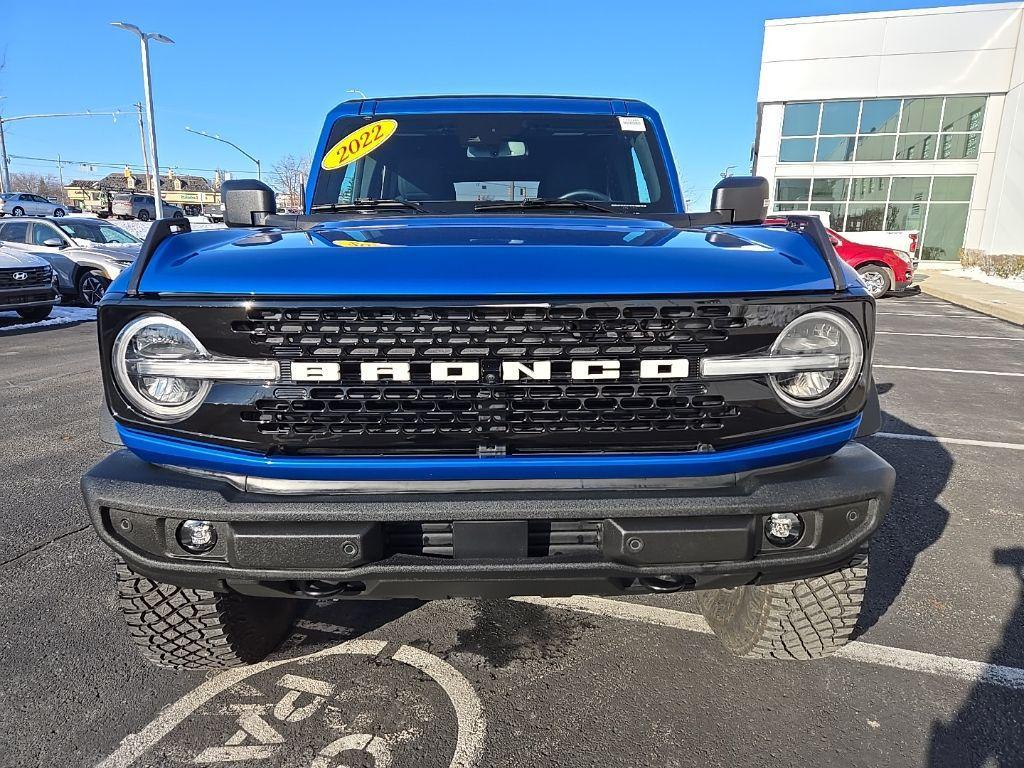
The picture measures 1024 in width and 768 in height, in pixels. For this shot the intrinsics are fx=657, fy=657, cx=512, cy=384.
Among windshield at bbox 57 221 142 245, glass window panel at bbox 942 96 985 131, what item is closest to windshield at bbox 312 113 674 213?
windshield at bbox 57 221 142 245

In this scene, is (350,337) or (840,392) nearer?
(350,337)

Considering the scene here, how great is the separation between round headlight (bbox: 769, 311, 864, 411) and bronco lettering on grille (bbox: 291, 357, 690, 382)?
1.60ft

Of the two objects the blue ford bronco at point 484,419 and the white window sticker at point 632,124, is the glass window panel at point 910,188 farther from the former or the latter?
the blue ford bronco at point 484,419

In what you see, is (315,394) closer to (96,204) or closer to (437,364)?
(437,364)

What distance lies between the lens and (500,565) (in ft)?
5.56

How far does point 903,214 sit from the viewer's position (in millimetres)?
25641

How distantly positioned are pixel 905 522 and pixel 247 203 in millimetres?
3743

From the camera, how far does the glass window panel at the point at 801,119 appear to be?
26.2 metres

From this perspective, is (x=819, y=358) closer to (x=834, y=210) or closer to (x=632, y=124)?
(x=632, y=124)

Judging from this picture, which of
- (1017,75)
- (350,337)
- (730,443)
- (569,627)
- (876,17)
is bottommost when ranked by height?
(569,627)

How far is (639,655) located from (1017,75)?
1172 inches

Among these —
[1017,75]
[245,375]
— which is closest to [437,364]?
[245,375]

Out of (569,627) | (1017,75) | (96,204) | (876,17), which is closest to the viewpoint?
(569,627)

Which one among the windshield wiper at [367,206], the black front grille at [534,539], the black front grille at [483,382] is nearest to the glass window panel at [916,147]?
the windshield wiper at [367,206]
